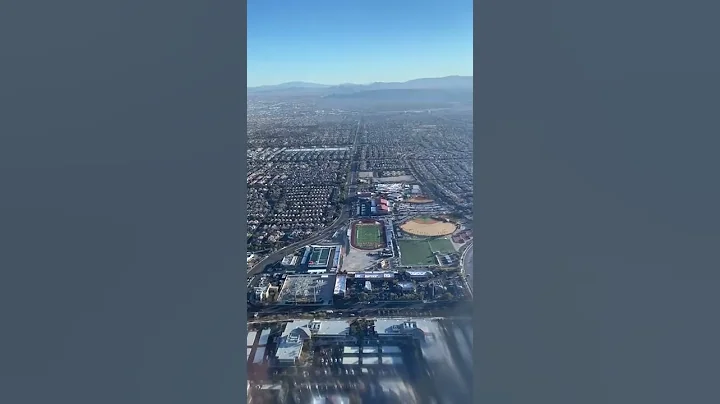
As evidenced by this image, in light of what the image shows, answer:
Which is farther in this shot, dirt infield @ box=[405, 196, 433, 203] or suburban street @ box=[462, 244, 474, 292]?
dirt infield @ box=[405, 196, 433, 203]

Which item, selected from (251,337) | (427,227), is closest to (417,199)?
(427,227)

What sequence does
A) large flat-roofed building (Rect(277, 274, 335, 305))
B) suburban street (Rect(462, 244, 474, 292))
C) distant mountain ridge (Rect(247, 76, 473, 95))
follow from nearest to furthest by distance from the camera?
suburban street (Rect(462, 244, 474, 292)), large flat-roofed building (Rect(277, 274, 335, 305)), distant mountain ridge (Rect(247, 76, 473, 95))

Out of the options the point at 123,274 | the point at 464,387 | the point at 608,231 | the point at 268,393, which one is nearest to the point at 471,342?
the point at 464,387

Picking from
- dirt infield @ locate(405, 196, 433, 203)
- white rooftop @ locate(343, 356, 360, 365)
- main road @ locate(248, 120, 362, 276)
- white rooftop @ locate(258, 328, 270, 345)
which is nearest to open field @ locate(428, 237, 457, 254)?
dirt infield @ locate(405, 196, 433, 203)

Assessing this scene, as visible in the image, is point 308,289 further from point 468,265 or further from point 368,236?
point 468,265

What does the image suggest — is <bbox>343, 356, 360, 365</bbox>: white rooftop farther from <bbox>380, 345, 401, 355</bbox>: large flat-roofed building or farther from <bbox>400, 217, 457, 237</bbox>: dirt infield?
<bbox>400, 217, 457, 237</bbox>: dirt infield

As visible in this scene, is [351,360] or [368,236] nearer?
[351,360]
